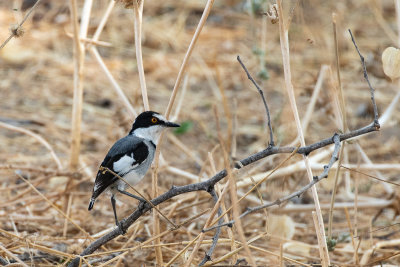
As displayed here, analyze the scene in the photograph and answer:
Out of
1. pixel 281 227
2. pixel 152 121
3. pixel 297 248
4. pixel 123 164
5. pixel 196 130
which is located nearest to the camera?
pixel 123 164

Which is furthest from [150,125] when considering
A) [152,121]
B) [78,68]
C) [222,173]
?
[222,173]

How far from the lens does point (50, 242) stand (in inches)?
125

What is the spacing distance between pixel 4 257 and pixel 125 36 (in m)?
4.51

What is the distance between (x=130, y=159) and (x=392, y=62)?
4.26 ft

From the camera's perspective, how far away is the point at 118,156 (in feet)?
9.32

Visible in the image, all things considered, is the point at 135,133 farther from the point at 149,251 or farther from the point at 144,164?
the point at 149,251

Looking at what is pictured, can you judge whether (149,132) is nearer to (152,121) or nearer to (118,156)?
(152,121)

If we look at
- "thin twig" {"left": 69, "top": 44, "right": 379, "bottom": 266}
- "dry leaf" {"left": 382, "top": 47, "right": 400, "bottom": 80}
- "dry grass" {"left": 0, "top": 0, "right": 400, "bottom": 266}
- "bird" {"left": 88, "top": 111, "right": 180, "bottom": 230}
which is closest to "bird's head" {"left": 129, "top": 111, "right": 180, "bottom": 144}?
"bird" {"left": 88, "top": 111, "right": 180, "bottom": 230}

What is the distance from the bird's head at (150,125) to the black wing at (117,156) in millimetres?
60

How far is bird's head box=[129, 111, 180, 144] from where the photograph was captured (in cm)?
Result: 290

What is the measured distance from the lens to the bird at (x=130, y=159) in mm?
2736

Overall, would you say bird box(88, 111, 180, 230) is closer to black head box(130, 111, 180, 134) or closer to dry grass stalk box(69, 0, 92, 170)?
black head box(130, 111, 180, 134)

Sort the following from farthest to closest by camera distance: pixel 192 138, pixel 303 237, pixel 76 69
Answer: pixel 192 138 → pixel 303 237 → pixel 76 69

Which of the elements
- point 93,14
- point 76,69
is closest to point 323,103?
point 76,69
